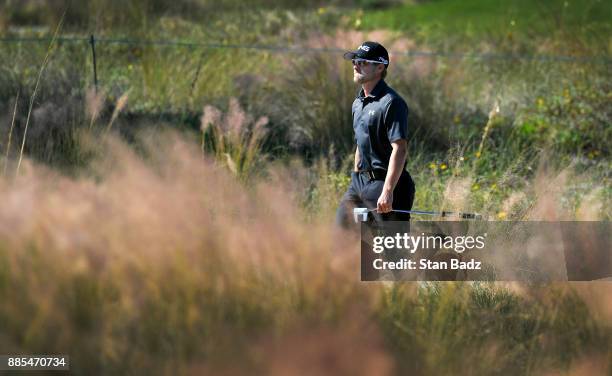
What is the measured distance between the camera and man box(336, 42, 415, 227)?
494cm

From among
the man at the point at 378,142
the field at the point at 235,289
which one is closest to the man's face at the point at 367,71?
the man at the point at 378,142

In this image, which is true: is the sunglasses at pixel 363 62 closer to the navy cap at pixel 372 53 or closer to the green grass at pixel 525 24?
the navy cap at pixel 372 53

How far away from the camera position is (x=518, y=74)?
37.6ft

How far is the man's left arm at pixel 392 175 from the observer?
489 centimetres

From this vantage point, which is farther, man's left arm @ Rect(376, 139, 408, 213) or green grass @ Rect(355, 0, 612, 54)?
green grass @ Rect(355, 0, 612, 54)

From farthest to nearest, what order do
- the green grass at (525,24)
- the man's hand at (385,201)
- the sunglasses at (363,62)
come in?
the green grass at (525,24) → the sunglasses at (363,62) → the man's hand at (385,201)

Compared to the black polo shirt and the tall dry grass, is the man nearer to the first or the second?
the black polo shirt

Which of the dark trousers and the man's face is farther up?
the man's face

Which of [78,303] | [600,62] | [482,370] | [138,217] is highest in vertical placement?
[600,62]

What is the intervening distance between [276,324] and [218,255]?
0.31m

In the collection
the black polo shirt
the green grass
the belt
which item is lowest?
the belt

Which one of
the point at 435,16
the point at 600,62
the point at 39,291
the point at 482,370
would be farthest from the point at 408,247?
the point at 435,16

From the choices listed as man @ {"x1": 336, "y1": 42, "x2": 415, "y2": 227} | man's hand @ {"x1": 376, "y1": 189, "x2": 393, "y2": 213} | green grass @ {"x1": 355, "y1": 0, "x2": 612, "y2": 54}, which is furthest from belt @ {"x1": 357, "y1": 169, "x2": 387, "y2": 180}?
green grass @ {"x1": 355, "y1": 0, "x2": 612, "y2": 54}

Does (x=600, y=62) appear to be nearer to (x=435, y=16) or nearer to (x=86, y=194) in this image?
(x=86, y=194)
